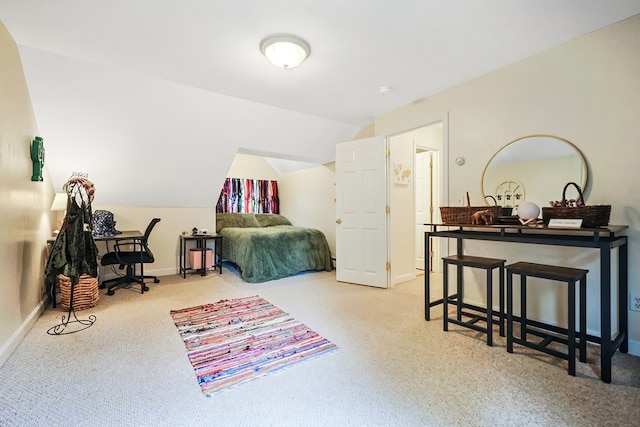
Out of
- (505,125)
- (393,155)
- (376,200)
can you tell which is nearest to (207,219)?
(376,200)

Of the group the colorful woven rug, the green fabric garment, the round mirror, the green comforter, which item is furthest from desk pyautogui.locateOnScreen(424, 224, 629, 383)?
the green fabric garment

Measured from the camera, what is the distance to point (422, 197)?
197 inches

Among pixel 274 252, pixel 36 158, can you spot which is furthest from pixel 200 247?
pixel 36 158

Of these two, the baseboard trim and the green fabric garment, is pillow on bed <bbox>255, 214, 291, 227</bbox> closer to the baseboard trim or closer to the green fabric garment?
the green fabric garment

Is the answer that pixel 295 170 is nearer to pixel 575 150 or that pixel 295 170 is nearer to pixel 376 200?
pixel 376 200

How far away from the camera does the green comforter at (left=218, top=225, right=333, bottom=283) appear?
420 centimetres

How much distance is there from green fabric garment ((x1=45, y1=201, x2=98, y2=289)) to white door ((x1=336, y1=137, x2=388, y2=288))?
2951 millimetres

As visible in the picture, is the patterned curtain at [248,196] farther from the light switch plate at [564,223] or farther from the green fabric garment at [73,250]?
the light switch plate at [564,223]

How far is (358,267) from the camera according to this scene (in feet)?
13.4

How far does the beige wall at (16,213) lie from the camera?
2.04 m

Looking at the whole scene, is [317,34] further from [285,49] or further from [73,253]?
[73,253]

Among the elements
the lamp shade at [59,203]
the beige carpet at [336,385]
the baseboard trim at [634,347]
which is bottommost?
the beige carpet at [336,385]

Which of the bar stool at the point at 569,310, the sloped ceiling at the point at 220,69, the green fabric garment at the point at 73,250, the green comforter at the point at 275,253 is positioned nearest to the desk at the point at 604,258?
the bar stool at the point at 569,310

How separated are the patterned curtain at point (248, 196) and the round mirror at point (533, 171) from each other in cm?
473
